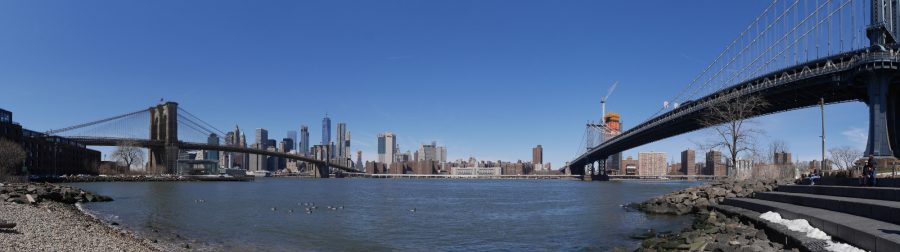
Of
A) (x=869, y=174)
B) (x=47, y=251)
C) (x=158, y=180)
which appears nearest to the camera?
(x=47, y=251)

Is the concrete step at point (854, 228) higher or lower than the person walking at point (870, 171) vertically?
lower

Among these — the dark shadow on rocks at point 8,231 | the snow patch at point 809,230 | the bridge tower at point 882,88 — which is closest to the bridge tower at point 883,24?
the bridge tower at point 882,88

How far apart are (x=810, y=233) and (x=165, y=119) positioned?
136536mm

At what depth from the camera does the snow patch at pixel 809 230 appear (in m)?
11.9

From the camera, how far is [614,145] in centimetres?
10638

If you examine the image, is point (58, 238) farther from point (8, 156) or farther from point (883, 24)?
point (8, 156)

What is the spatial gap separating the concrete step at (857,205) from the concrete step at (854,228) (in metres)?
0.16

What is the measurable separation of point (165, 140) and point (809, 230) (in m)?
132

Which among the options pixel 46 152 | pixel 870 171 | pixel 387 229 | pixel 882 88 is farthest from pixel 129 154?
pixel 870 171

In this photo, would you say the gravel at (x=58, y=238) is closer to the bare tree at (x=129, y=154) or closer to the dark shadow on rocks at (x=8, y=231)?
the dark shadow on rocks at (x=8, y=231)

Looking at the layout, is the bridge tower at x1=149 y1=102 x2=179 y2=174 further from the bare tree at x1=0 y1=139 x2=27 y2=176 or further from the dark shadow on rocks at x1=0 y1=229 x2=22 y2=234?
the dark shadow on rocks at x1=0 y1=229 x2=22 y2=234

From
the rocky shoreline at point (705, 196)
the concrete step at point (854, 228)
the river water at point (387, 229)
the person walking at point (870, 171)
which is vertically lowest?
the river water at point (387, 229)

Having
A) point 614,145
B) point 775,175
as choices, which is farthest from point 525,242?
point 614,145

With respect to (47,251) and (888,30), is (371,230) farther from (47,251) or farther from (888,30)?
(888,30)
